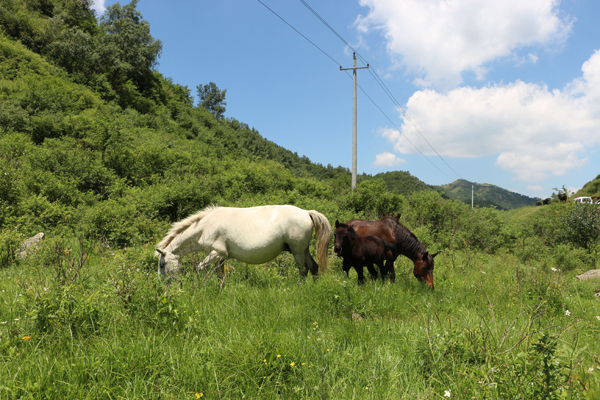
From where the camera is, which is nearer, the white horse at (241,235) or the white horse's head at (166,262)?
the white horse's head at (166,262)

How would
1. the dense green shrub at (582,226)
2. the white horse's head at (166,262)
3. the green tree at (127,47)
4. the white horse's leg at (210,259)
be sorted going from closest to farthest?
1. the white horse's head at (166,262)
2. the white horse's leg at (210,259)
3. the dense green shrub at (582,226)
4. the green tree at (127,47)

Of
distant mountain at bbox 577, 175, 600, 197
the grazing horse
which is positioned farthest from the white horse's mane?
distant mountain at bbox 577, 175, 600, 197

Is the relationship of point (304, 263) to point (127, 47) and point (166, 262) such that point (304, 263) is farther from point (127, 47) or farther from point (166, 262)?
point (127, 47)

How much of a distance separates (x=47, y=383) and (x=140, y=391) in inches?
25.1

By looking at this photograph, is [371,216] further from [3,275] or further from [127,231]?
[3,275]

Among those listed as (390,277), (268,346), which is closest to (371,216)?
(390,277)

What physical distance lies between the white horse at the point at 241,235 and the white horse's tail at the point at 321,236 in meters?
0.21

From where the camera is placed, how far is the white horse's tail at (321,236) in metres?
5.91

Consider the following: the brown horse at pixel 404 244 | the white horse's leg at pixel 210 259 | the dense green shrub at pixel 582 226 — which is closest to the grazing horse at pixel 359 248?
the brown horse at pixel 404 244

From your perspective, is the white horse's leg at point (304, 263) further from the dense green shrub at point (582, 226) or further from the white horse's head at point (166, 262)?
the dense green shrub at point (582, 226)

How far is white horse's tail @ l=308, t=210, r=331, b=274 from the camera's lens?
233 inches

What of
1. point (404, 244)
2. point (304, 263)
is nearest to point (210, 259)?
point (304, 263)

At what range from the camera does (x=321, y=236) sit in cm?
594

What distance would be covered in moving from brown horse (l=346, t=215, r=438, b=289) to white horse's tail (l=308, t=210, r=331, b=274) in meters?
0.62
